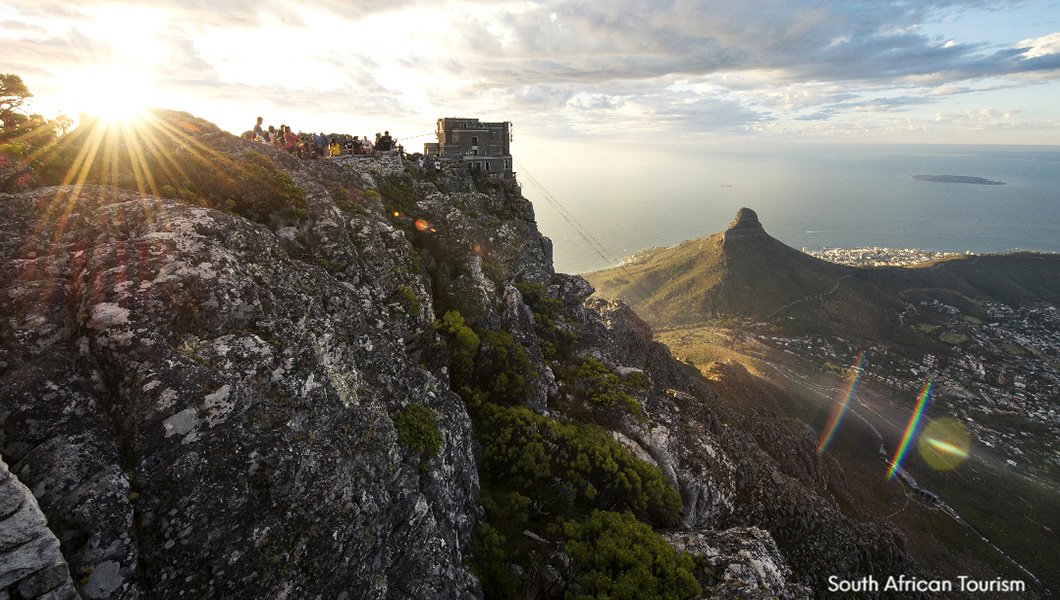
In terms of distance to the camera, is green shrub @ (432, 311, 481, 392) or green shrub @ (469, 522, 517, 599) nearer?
green shrub @ (469, 522, 517, 599)

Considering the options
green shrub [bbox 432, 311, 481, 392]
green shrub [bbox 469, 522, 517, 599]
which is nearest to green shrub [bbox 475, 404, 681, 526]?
→ green shrub [bbox 432, 311, 481, 392]

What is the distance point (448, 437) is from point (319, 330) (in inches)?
294

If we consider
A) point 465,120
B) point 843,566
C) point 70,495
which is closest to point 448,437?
point 70,495

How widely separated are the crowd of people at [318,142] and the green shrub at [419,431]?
72.1 ft

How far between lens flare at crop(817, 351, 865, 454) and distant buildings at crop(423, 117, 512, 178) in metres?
56.2

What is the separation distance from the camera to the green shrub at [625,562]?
16.5m

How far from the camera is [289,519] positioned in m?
11.5

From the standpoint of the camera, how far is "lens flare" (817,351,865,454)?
71312mm

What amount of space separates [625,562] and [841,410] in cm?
9060

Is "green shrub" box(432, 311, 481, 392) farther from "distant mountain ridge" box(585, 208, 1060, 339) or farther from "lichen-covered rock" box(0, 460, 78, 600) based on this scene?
"distant mountain ridge" box(585, 208, 1060, 339)

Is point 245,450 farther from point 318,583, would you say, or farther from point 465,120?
point 465,120

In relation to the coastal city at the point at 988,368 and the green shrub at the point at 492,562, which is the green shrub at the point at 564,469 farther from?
the coastal city at the point at 988,368

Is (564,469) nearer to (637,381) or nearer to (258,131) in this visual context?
(637,381)

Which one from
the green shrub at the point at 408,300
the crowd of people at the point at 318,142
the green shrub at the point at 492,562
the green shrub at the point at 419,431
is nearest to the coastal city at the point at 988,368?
the green shrub at the point at 492,562
